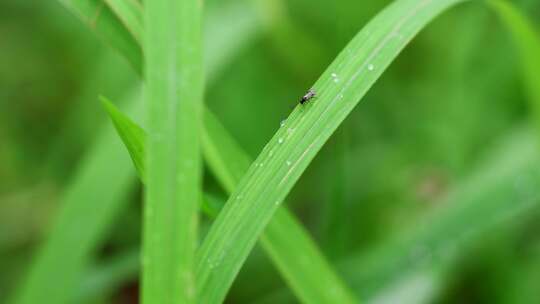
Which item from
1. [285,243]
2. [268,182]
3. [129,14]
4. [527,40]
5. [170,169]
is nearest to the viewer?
[170,169]

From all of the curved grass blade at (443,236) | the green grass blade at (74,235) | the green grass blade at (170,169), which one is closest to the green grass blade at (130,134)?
the green grass blade at (170,169)

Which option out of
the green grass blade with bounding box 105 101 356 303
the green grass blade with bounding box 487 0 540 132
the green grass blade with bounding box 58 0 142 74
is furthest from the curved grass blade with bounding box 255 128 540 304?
the green grass blade with bounding box 58 0 142 74

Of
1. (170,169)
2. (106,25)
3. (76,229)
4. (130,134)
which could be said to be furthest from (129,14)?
(76,229)

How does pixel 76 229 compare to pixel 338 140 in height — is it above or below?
below

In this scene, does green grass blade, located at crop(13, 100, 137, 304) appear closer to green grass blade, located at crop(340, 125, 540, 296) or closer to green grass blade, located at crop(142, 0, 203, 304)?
green grass blade, located at crop(340, 125, 540, 296)

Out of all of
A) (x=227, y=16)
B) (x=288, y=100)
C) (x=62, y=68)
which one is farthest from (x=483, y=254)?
(x=62, y=68)

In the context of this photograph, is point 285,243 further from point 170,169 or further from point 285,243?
point 170,169

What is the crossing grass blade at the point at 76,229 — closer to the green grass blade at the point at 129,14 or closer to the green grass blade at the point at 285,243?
the green grass blade at the point at 285,243
